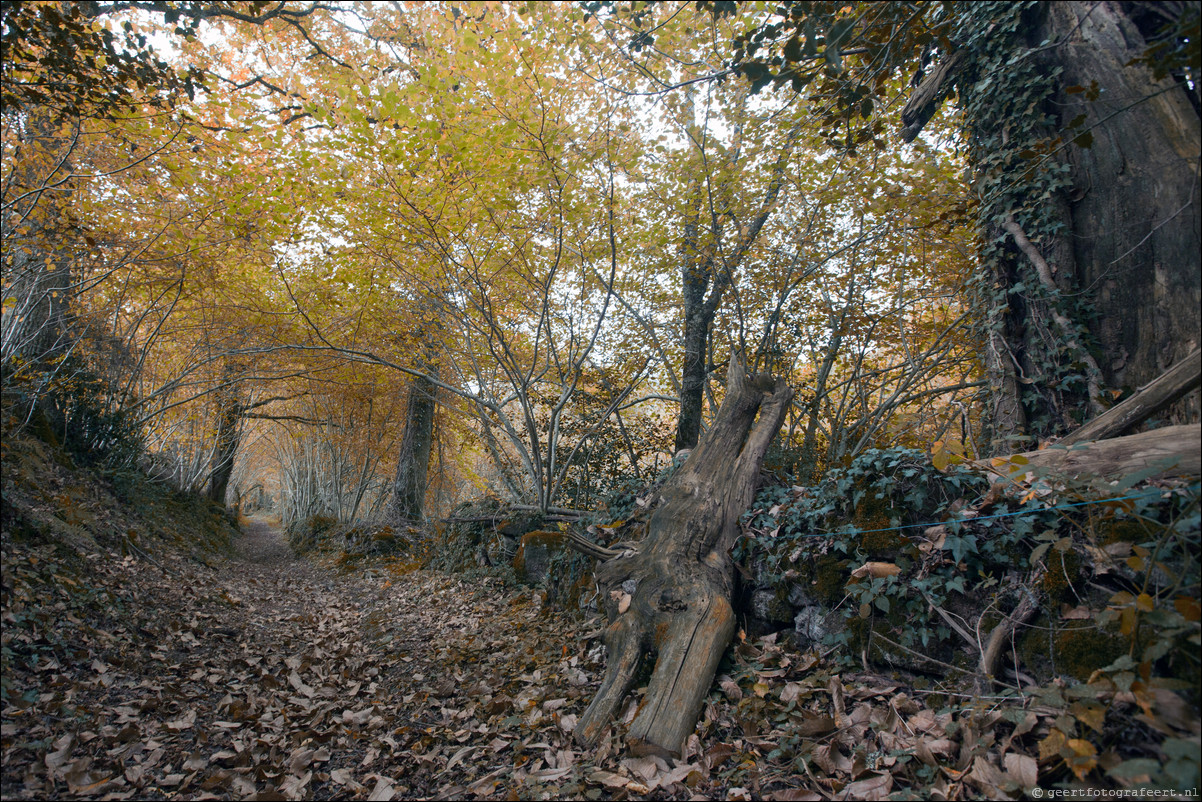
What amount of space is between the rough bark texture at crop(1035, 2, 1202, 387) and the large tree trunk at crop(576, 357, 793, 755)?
2368mm

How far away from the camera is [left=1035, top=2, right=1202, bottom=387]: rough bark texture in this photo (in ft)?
9.68

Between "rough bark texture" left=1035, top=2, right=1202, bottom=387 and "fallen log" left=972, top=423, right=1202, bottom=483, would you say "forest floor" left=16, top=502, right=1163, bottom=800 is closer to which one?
"fallen log" left=972, top=423, right=1202, bottom=483

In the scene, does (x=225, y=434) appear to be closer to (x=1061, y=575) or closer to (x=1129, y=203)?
(x=1061, y=575)

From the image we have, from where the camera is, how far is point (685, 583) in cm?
357

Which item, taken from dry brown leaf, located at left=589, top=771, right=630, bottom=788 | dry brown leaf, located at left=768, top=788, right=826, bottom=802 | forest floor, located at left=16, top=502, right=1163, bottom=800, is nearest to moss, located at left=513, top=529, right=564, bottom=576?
forest floor, located at left=16, top=502, right=1163, bottom=800

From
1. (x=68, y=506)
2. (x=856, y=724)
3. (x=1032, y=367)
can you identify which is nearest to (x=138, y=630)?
(x=68, y=506)

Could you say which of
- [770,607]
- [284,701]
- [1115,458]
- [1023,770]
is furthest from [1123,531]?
[284,701]

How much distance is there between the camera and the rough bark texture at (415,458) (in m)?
11.5

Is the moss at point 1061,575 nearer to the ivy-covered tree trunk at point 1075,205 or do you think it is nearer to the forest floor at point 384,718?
the forest floor at point 384,718

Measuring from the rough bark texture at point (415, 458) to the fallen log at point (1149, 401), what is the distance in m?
10.7

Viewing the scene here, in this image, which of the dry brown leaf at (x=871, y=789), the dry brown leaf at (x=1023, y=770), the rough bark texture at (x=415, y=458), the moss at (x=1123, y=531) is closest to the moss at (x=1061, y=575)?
the moss at (x=1123, y=531)

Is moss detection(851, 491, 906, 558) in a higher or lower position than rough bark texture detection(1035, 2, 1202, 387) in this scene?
lower

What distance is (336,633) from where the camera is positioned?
5.57 meters

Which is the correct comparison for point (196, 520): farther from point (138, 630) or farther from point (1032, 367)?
point (1032, 367)
